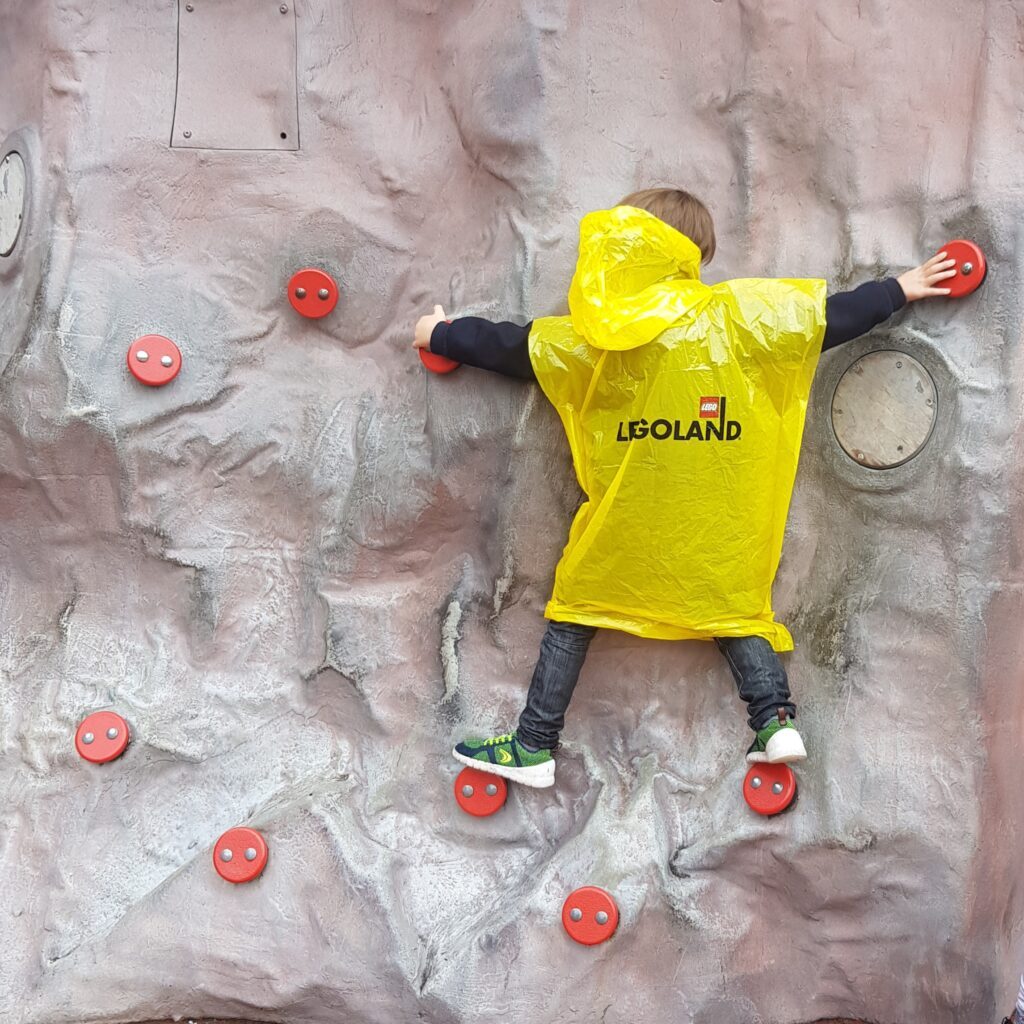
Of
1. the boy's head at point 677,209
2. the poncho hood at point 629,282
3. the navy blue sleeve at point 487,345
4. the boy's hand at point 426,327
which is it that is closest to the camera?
the poncho hood at point 629,282

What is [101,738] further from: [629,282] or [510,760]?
[629,282]

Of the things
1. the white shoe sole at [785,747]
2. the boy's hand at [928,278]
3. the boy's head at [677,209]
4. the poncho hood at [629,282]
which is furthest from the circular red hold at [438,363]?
the white shoe sole at [785,747]

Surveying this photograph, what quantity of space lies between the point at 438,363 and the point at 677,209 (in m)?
0.68

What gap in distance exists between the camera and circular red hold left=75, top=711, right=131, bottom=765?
2.69 m

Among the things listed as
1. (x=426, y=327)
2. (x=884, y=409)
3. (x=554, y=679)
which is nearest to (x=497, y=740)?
(x=554, y=679)

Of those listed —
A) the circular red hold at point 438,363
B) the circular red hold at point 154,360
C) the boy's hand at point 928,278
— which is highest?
the boy's hand at point 928,278

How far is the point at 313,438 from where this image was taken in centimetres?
276

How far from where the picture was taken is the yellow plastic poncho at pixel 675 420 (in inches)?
88.7

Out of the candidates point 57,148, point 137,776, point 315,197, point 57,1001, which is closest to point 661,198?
point 315,197

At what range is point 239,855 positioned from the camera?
2477 millimetres

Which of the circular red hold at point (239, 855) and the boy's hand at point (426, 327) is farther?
the boy's hand at point (426, 327)

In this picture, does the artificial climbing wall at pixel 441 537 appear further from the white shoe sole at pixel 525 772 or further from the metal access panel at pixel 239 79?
the white shoe sole at pixel 525 772

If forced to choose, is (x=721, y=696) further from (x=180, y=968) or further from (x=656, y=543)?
(x=180, y=968)

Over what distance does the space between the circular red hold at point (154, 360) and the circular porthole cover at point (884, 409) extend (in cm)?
160
